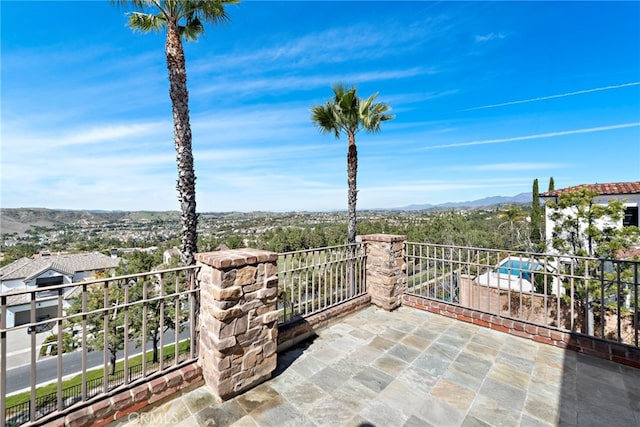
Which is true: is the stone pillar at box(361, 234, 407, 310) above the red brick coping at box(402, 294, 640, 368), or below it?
above

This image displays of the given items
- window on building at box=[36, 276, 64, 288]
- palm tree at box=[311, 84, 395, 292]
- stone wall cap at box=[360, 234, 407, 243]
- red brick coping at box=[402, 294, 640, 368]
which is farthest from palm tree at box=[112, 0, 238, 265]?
window on building at box=[36, 276, 64, 288]

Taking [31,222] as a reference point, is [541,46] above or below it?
above

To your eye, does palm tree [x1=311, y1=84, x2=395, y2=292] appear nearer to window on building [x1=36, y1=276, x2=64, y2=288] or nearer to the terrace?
the terrace

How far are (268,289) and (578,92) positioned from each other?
1709 centimetres

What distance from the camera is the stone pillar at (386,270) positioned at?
4.38 metres

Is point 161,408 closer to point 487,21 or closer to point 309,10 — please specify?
point 309,10

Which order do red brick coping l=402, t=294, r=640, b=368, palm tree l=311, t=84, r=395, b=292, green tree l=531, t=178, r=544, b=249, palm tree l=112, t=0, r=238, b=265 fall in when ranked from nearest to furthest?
red brick coping l=402, t=294, r=640, b=368 < palm tree l=112, t=0, r=238, b=265 < palm tree l=311, t=84, r=395, b=292 < green tree l=531, t=178, r=544, b=249

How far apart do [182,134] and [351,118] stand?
14.7ft

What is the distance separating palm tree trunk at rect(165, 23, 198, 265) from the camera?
14.2 feet

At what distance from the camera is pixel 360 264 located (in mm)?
4574

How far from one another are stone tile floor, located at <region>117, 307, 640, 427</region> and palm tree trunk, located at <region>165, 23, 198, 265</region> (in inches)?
105

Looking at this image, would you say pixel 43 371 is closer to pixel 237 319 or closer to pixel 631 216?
pixel 237 319

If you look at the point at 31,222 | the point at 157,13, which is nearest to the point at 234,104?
the point at 157,13

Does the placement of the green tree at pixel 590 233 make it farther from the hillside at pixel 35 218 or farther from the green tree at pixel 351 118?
the hillside at pixel 35 218
